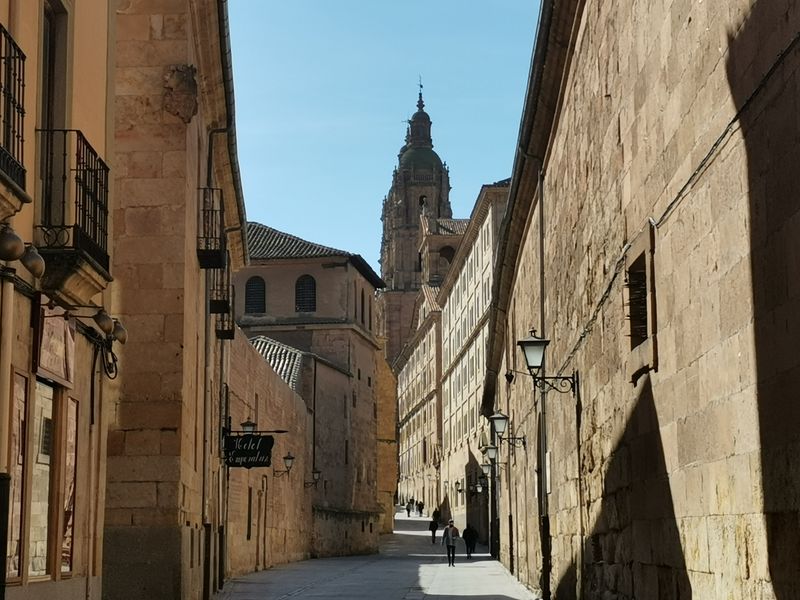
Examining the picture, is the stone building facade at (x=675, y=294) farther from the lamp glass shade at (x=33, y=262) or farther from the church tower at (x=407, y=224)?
the church tower at (x=407, y=224)

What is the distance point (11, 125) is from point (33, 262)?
846 mm

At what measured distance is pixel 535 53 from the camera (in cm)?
1672

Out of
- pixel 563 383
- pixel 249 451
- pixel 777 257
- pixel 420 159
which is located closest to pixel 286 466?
pixel 249 451

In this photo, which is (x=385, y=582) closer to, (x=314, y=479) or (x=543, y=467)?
(x=543, y=467)

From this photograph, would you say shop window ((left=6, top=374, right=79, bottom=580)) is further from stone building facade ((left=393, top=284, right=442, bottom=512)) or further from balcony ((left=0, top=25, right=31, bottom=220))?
stone building facade ((left=393, top=284, right=442, bottom=512))

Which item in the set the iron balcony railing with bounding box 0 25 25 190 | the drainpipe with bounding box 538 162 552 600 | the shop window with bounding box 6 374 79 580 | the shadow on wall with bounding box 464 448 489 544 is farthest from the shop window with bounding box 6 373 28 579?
the shadow on wall with bounding box 464 448 489 544

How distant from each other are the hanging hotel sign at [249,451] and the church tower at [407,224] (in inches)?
4036

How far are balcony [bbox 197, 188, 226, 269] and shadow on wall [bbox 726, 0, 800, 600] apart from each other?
40.2ft

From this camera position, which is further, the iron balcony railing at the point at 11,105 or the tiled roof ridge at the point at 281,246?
the tiled roof ridge at the point at 281,246

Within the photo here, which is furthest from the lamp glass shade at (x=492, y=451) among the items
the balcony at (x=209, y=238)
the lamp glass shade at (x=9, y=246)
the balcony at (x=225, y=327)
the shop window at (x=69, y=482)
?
the lamp glass shade at (x=9, y=246)

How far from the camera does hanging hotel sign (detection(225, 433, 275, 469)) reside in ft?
74.4

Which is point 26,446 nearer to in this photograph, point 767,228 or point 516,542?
point 767,228

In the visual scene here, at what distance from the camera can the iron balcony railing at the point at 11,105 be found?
770 centimetres

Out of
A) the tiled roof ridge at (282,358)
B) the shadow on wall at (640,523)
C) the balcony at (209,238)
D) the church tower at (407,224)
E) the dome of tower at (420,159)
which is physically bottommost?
the shadow on wall at (640,523)
